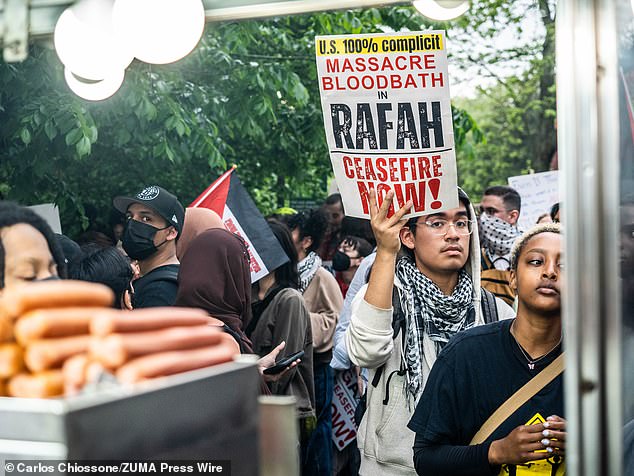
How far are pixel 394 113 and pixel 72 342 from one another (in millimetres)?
2519

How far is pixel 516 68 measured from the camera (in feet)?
68.9

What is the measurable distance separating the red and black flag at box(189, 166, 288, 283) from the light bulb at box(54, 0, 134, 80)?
2628 mm

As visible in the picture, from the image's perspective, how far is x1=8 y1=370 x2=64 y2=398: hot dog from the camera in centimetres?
172

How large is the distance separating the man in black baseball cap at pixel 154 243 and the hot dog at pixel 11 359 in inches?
91.5

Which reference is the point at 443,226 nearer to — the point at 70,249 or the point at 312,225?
the point at 70,249

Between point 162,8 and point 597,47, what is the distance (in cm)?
166

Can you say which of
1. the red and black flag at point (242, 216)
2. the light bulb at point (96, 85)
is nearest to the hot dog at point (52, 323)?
the light bulb at point (96, 85)

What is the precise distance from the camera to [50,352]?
1711 millimetres

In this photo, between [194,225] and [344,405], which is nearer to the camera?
[194,225]

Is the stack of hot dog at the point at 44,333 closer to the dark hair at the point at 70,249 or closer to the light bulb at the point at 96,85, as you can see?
the light bulb at the point at 96,85

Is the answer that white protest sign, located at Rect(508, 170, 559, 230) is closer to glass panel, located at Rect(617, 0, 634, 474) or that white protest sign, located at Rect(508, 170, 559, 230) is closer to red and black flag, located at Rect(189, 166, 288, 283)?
red and black flag, located at Rect(189, 166, 288, 283)

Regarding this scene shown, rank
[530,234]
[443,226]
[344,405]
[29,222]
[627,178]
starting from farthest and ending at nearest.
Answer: [344,405]
[443,226]
[530,234]
[29,222]
[627,178]

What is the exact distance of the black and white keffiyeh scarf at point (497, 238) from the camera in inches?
294

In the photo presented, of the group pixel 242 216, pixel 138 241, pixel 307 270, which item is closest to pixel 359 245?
pixel 307 270
